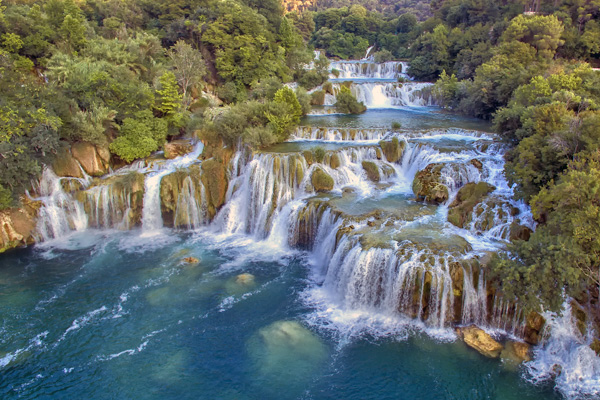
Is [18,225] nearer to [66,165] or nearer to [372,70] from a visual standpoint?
[66,165]

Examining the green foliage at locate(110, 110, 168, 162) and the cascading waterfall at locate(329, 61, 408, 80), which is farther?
the cascading waterfall at locate(329, 61, 408, 80)

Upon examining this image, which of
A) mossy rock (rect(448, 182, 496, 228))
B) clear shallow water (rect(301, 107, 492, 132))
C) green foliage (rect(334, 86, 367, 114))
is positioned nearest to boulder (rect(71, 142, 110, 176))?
clear shallow water (rect(301, 107, 492, 132))

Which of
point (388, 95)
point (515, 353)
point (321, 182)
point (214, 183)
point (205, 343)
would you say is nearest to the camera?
point (515, 353)

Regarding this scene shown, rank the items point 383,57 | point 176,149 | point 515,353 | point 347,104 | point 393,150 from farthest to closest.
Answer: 1. point 383,57
2. point 347,104
3. point 176,149
4. point 393,150
5. point 515,353

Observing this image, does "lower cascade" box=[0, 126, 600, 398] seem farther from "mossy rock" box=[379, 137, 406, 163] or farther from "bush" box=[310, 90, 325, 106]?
"bush" box=[310, 90, 325, 106]

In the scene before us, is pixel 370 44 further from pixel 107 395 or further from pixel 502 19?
pixel 107 395

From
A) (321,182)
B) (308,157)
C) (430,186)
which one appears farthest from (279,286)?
(430,186)
